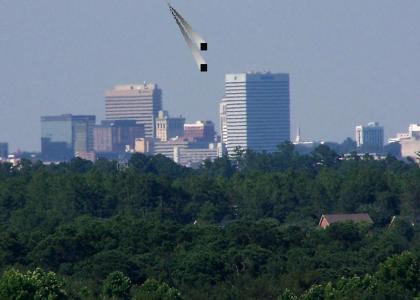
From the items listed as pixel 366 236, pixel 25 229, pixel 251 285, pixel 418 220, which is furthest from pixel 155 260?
pixel 418 220

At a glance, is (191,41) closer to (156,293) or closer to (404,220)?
(156,293)

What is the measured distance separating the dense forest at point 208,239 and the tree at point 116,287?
0.23ft

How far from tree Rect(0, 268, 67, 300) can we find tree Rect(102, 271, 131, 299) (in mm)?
7702

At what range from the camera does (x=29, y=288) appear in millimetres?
68812

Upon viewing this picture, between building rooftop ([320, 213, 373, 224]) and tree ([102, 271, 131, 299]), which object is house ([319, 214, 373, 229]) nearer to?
building rooftop ([320, 213, 373, 224])

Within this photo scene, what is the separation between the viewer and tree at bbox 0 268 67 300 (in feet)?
222

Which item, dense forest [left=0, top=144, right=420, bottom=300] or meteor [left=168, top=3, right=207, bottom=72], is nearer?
meteor [left=168, top=3, right=207, bottom=72]

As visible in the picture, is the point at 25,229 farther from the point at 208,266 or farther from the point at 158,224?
the point at 208,266

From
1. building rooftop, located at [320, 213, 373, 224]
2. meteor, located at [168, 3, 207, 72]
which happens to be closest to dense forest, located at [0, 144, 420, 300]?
building rooftop, located at [320, 213, 373, 224]

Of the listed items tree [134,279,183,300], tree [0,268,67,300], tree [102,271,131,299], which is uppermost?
tree [0,268,67,300]

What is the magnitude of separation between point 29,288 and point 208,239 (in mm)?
36668

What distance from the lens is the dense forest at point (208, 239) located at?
8075 centimetres

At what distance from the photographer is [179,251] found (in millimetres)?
100875

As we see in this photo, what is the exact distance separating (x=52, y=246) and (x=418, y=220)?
180ft
